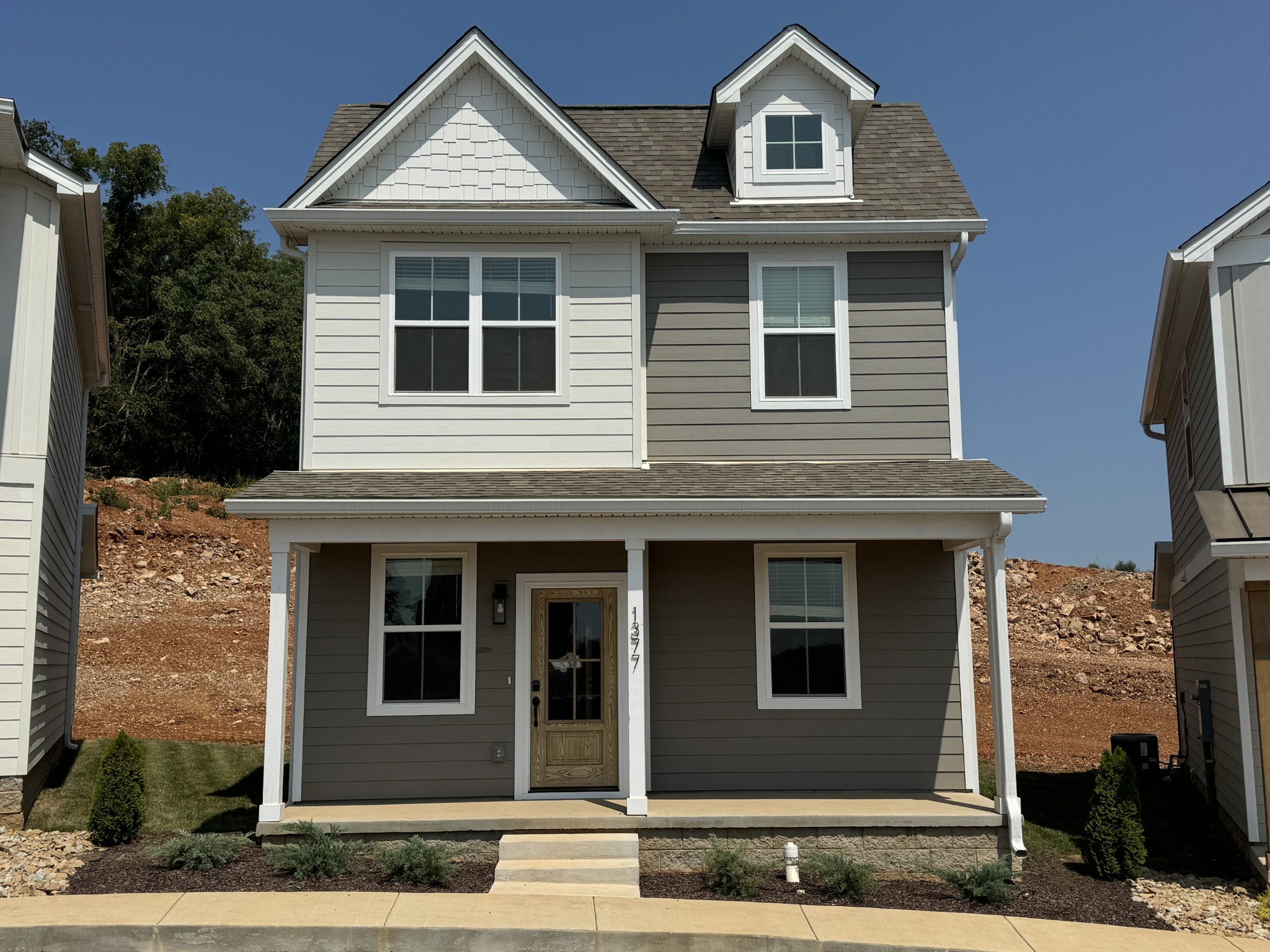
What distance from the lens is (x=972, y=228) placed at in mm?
11320

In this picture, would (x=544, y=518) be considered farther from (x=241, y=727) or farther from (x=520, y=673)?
(x=241, y=727)

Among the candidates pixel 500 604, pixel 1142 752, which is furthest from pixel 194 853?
pixel 1142 752

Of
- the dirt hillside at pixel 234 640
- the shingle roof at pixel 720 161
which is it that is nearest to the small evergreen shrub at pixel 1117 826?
the shingle roof at pixel 720 161

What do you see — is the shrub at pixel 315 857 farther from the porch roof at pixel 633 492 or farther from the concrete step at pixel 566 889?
the porch roof at pixel 633 492

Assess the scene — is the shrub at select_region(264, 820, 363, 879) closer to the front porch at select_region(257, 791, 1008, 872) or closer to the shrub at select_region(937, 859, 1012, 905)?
the front porch at select_region(257, 791, 1008, 872)

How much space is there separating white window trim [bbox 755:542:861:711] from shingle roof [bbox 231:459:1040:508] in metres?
0.91

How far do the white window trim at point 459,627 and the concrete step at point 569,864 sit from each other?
6.00 ft

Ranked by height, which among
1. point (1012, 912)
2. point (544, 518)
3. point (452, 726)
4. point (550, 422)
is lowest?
point (1012, 912)

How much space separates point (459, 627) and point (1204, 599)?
26.1 feet

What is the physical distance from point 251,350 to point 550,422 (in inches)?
1256

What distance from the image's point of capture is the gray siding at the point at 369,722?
10695mm

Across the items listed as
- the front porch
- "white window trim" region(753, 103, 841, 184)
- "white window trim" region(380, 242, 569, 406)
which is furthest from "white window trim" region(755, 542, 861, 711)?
"white window trim" region(753, 103, 841, 184)

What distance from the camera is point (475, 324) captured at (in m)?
11.0

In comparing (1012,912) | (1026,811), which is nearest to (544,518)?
(1012,912)
